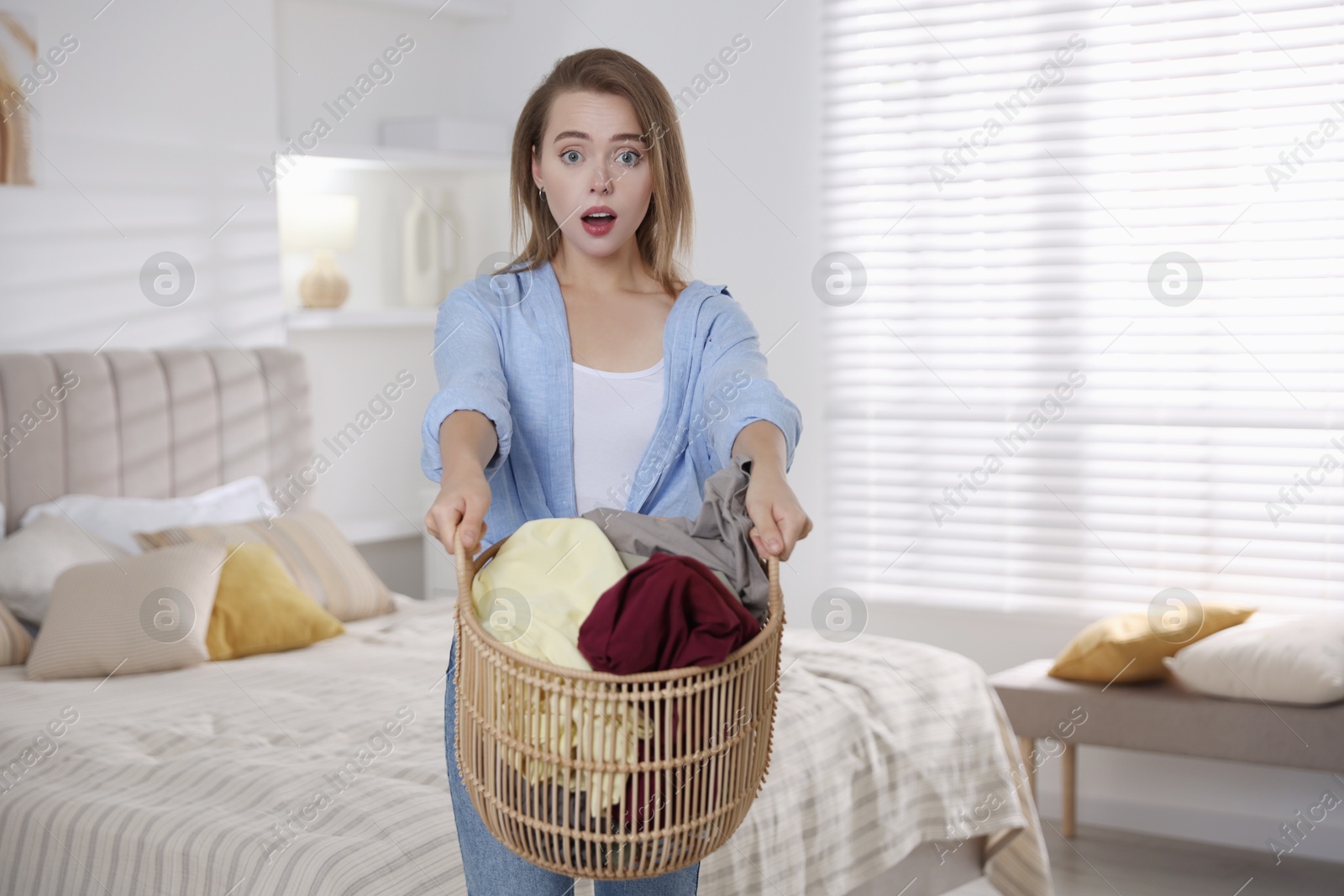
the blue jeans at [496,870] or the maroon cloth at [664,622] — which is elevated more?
the maroon cloth at [664,622]

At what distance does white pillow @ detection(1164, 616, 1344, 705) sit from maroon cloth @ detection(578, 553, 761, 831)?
2294mm

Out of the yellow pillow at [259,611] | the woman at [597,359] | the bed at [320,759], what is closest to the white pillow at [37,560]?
the bed at [320,759]

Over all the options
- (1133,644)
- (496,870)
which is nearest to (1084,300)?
(1133,644)

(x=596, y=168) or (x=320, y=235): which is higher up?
(x=320, y=235)

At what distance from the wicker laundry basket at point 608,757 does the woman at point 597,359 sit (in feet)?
0.66

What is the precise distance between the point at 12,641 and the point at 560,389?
2.00 metres

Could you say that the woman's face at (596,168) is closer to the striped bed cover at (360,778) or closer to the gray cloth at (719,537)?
the gray cloth at (719,537)

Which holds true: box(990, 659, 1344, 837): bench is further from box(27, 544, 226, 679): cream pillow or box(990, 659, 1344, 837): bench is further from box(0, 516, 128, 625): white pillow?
→ box(0, 516, 128, 625): white pillow

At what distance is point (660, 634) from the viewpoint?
1101mm

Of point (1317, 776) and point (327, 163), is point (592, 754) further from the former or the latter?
point (327, 163)

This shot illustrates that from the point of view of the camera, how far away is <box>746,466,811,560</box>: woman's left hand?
1.21 m

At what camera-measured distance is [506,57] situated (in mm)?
4641

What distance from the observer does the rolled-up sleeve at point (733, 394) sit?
4.43 ft

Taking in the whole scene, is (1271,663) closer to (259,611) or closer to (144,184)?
(259,611)
